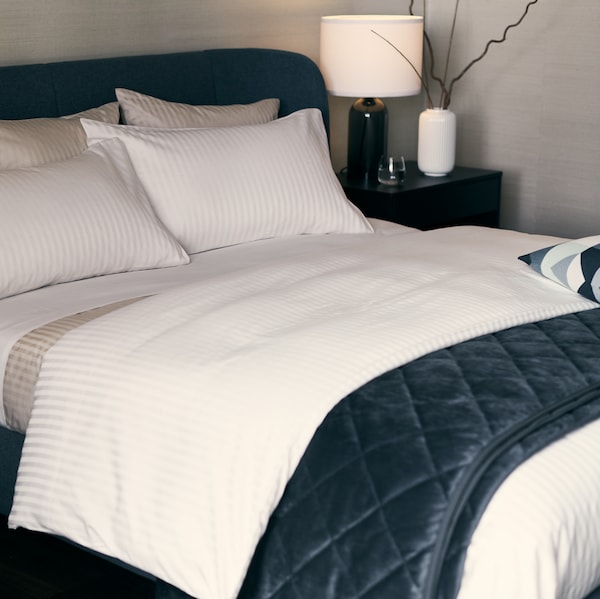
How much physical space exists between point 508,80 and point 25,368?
2804mm

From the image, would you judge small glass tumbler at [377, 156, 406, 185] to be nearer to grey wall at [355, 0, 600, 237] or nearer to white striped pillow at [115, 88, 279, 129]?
white striped pillow at [115, 88, 279, 129]

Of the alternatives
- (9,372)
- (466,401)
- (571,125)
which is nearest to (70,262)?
(9,372)

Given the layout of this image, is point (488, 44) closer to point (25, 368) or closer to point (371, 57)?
point (371, 57)

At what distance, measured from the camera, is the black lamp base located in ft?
13.1

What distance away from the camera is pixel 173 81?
347 centimetres

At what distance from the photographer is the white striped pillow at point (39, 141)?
2.75m

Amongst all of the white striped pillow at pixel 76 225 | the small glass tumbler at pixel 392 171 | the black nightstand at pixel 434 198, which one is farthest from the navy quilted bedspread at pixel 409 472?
the small glass tumbler at pixel 392 171

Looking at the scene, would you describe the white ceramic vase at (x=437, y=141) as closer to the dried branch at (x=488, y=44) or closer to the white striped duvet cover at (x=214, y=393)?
the dried branch at (x=488, y=44)

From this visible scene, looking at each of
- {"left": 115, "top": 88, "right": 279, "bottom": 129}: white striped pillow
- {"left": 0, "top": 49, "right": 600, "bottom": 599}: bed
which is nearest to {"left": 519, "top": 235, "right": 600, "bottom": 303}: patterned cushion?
{"left": 0, "top": 49, "right": 600, "bottom": 599}: bed

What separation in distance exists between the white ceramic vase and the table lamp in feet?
0.42

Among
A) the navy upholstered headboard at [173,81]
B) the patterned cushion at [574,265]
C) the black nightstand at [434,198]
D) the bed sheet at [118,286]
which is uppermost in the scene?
the navy upholstered headboard at [173,81]

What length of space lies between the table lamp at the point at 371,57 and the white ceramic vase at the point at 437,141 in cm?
13

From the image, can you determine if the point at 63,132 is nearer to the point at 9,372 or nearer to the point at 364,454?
the point at 9,372

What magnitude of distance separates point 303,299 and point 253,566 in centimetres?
66
